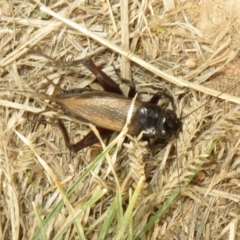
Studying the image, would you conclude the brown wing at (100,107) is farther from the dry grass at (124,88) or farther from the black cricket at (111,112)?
the dry grass at (124,88)

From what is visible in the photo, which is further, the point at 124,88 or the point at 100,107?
the point at 124,88

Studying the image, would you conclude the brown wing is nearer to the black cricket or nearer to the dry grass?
the black cricket

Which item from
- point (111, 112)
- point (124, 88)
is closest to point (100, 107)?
point (111, 112)

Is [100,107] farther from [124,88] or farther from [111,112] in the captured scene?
[124,88]

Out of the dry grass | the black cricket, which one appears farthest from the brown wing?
the dry grass

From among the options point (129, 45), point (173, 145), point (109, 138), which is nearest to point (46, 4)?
point (129, 45)
